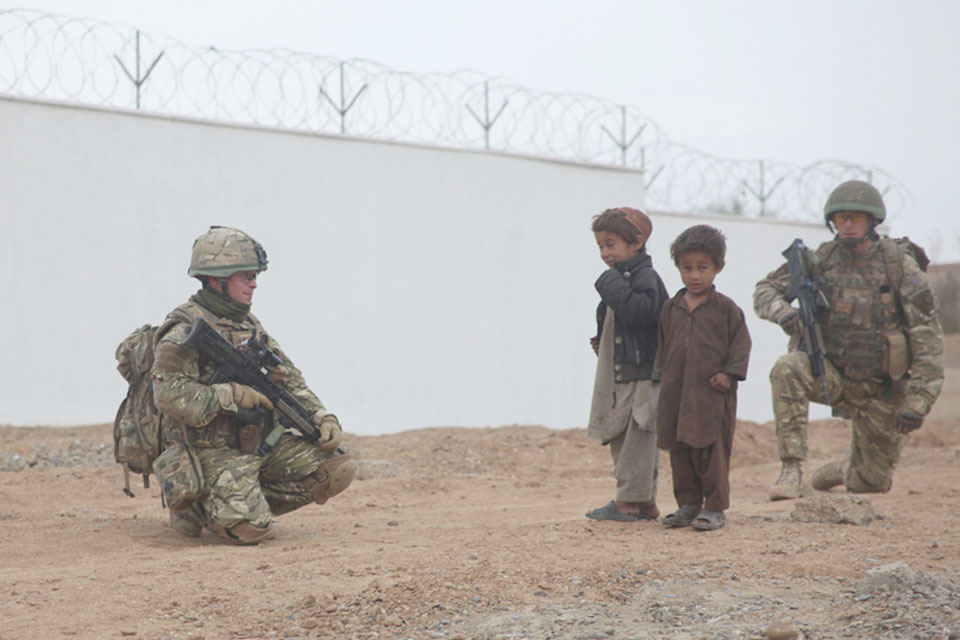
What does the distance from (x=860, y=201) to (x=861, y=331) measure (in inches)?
30.8

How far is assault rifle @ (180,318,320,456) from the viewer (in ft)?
14.4

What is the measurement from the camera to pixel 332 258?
997cm

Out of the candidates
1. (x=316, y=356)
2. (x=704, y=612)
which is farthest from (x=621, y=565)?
(x=316, y=356)

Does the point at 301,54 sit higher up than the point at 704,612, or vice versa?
Result: the point at 301,54

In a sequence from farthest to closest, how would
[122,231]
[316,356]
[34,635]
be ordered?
[316,356] < [122,231] < [34,635]

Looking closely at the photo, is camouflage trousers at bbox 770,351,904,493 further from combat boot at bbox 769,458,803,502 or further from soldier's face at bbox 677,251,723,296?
soldier's face at bbox 677,251,723,296

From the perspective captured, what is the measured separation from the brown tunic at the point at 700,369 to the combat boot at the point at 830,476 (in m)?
2.45

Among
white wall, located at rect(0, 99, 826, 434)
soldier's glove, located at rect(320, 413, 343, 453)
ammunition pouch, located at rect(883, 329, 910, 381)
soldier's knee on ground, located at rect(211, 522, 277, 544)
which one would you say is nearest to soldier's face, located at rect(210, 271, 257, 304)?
soldier's glove, located at rect(320, 413, 343, 453)

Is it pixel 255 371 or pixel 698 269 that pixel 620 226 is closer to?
pixel 698 269

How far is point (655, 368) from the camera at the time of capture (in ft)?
15.6

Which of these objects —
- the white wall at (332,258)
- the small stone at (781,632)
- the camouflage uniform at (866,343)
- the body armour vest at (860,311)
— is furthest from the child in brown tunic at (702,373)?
the white wall at (332,258)

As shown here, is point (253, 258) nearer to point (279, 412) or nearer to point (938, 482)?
point (279, 412)

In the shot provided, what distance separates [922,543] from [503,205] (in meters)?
7.22

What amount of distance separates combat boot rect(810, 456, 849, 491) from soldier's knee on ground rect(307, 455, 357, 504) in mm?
3564
